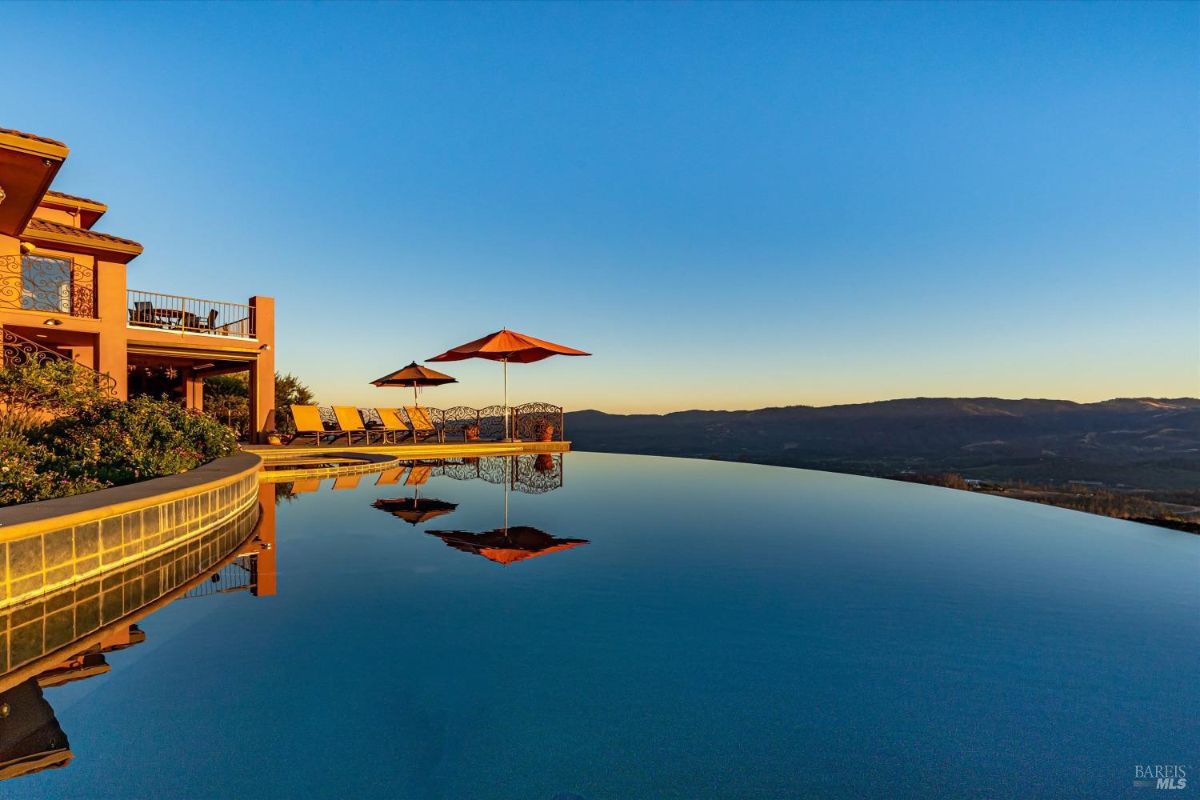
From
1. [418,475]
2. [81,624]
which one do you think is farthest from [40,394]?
[81,624]

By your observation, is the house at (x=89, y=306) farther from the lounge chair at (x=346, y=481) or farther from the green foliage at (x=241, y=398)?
the lounge chair at (x=346, y=481)

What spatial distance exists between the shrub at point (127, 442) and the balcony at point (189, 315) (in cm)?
685

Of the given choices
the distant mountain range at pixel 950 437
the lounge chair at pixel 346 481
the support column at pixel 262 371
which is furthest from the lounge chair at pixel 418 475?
the distant mountain range at pixel 950 437

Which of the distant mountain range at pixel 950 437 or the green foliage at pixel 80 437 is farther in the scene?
the distant mountain range at pixel 950 437

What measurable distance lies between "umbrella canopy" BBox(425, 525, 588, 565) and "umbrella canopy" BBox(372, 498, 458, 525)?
92 cm

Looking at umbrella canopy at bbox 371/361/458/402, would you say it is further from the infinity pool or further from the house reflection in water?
the house reflection in water

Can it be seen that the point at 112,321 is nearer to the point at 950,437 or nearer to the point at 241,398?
the point at 241,398

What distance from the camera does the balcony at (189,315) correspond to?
45.8 ft

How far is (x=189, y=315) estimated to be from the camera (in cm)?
1445

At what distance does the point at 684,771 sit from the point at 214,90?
15649 mm

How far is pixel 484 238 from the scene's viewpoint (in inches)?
775

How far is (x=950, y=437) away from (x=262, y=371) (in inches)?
1502

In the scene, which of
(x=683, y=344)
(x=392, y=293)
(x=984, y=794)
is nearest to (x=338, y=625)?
(x=984, y=794)

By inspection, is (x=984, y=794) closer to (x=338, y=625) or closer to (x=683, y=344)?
(x=338, y=625)
